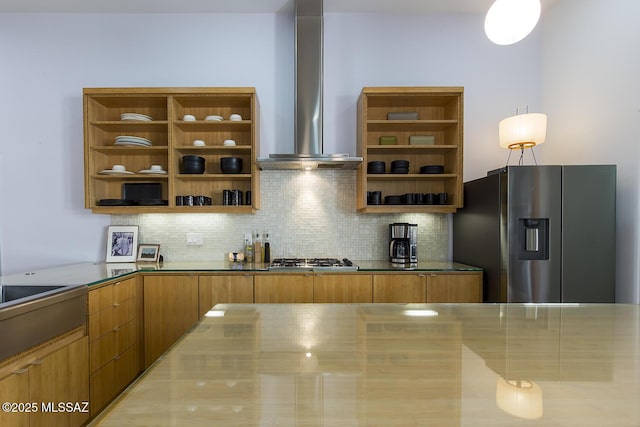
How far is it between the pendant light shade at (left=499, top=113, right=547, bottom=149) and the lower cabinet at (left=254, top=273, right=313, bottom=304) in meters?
2.05

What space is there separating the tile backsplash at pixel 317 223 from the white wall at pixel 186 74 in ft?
0.61

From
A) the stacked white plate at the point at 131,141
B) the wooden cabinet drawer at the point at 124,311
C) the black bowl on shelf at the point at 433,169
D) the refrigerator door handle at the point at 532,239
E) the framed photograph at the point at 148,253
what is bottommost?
the wooden cabinet drawer at the point at 124,311

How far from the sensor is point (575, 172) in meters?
A: 2.31

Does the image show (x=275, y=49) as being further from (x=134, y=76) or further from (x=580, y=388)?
(x=580, y=388)

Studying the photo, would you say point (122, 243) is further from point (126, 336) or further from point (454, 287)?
point (454, 287)

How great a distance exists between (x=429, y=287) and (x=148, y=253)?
2586 millimetres

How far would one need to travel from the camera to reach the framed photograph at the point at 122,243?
10.3 ft

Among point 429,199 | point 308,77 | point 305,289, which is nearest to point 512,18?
point 429,199

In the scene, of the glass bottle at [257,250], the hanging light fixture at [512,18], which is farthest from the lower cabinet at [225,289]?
the hanging light fixture at [512,18]

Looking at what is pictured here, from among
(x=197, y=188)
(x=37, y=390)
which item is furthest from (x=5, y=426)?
(x=197, y=188)

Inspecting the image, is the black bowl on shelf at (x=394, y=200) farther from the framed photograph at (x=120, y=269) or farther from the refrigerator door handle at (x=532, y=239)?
the framed photograph at (x=120, y=269)

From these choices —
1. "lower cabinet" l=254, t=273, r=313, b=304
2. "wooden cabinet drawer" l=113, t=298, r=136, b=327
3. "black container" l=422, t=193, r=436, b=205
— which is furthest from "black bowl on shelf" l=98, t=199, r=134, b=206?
"black container" l=422, t=193, r=436, b=205

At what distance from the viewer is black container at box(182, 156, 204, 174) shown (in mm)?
2984

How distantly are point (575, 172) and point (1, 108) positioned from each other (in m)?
4.95
